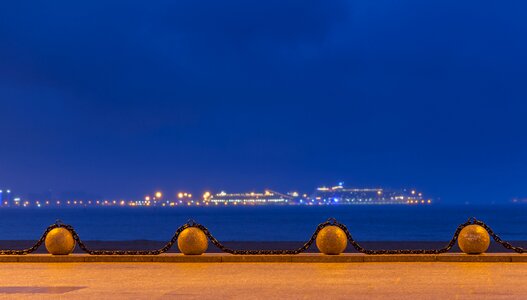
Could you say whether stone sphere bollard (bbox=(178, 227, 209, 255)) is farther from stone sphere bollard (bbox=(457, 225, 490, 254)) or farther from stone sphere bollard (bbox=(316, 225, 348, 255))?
stone sphere bollard (bbox=(457, 225, 490, 254))

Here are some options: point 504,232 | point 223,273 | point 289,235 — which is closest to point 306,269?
point 223,273

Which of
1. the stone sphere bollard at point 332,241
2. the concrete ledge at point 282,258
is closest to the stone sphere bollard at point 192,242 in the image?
the concrete ledge at point 282,258

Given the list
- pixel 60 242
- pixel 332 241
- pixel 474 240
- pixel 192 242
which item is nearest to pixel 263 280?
pixel 332 241

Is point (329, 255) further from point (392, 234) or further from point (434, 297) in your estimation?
point (392, 234)

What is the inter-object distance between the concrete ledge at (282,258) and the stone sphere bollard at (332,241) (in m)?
0.24

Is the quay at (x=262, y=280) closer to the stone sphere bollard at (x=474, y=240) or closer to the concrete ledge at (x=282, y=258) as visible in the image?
the concrete ledge at (x=282, y=258)

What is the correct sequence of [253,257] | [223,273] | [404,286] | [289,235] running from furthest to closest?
[289,235] < [253,257] < [223,273] < [404,286]

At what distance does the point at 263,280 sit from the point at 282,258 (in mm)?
4947

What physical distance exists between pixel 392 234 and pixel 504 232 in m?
12.9

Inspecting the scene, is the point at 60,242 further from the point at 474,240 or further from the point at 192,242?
the point at 474,240

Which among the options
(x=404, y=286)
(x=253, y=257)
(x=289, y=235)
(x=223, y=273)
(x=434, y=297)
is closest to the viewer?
(x=434, y=297)

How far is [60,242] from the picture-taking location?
75.0ft

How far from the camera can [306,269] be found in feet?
64.0

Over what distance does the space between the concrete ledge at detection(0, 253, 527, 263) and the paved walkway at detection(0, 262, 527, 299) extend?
1.89 ft
